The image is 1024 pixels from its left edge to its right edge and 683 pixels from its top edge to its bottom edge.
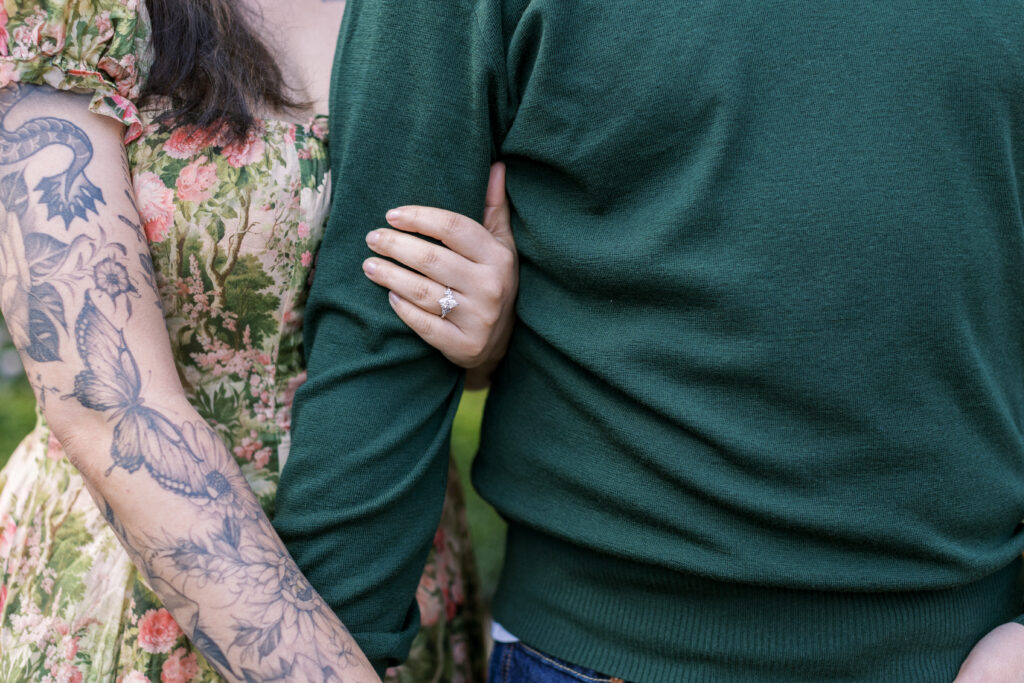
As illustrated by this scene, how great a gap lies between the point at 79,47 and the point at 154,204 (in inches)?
8.6

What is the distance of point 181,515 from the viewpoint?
42.7 inches

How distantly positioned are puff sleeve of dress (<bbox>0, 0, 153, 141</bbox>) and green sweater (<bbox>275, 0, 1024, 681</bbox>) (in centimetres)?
A: 29

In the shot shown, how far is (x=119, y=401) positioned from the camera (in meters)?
1.08

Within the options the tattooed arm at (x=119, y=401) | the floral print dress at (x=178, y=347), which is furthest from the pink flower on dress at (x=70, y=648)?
the tattooed arm at (x=119, y=401)

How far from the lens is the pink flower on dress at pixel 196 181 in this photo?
A: 122 centimetres

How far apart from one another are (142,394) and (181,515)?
162 mm

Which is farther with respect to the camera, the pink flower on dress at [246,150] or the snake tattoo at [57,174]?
the pink flower on dress at [246,150]

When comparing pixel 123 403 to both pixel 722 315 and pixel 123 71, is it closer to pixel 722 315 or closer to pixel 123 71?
pixel 123 71

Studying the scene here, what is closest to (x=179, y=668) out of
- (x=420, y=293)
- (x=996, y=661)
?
(x=420, y=293)

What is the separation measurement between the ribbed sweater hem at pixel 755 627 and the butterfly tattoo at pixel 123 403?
2.09 ft

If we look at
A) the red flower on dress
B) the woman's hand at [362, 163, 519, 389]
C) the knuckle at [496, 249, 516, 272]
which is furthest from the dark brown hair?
the knuckle at [496, 249, 516, 272]

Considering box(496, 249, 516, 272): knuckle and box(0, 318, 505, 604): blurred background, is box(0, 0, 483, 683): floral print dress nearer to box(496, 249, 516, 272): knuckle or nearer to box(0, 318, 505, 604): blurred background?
box(496, 249, 516, 272): knuckle

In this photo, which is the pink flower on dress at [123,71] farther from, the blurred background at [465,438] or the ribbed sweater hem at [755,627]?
the blurred background at [465,438]

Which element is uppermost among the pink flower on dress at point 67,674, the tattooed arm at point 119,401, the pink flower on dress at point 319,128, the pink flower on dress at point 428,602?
the pink flower on dress at point 319,128
